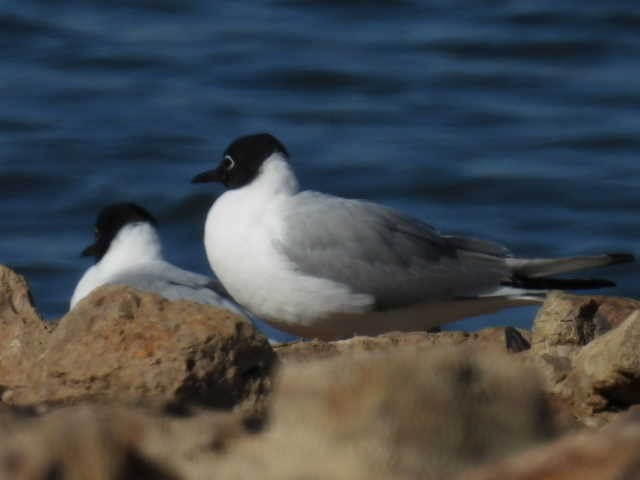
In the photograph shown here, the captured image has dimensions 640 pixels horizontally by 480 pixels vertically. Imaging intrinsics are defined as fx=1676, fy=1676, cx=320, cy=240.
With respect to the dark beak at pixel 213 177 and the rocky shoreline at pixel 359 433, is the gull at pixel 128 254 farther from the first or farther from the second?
the rocky shoreline at pixel 359 433

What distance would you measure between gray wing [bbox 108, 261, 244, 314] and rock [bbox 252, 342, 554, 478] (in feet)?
13.8

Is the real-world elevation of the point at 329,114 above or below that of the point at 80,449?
below

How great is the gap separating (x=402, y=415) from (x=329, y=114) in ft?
43.3

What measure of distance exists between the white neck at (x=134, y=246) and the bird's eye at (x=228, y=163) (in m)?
0.74

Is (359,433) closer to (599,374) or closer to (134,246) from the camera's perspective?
(599,374)

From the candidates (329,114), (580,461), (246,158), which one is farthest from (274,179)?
(329,114)

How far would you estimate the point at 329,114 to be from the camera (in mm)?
15703

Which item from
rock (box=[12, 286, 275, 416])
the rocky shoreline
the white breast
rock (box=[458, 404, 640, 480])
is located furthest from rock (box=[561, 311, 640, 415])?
the white breast

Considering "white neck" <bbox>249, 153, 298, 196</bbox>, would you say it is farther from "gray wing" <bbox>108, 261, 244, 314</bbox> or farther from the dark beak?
"gray wing" <bbox>108, 261, 244, 314</bbox>

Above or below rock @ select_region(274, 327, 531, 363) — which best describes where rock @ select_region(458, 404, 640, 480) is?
above

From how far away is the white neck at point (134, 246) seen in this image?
330 inches

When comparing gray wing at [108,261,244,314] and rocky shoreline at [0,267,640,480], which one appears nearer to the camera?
rocky shoreline at [0,267,640,480]

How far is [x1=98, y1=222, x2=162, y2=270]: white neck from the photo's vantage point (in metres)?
8.39

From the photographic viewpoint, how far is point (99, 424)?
8.32ft
